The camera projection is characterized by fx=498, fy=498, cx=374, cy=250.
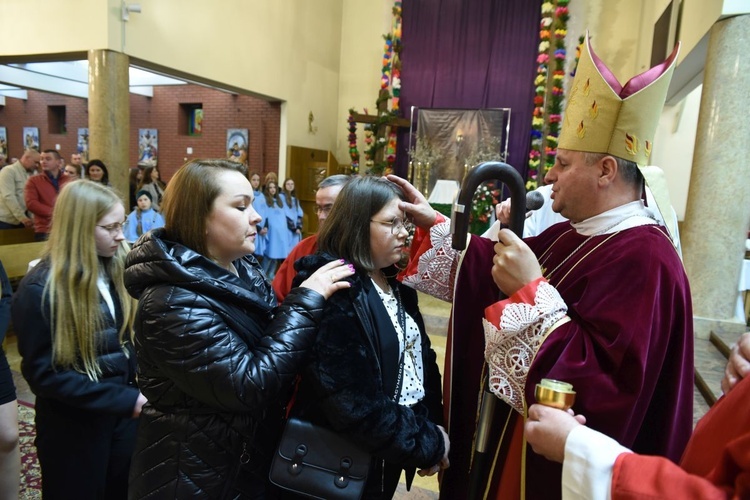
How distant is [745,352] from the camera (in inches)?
36.0

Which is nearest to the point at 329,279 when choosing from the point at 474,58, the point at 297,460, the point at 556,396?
the point at 297,460

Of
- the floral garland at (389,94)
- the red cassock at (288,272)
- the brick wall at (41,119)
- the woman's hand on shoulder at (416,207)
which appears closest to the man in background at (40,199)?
the red cassock at (288,272)

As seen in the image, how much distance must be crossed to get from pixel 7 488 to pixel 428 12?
9.85 meters

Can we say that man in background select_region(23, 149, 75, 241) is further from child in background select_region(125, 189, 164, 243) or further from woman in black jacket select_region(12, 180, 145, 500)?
woman in black jacket select_region(12, 180, 145, 500)

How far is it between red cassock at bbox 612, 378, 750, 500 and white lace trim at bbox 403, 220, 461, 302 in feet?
2.99

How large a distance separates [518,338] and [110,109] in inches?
241

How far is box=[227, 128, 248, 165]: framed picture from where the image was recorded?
1035 centimetres

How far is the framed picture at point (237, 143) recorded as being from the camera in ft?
34.0

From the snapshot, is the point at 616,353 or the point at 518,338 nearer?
the point at 616,353

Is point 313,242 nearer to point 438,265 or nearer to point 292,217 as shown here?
point 438,265

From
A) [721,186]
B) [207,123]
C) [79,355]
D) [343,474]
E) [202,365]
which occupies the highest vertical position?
[207,123]

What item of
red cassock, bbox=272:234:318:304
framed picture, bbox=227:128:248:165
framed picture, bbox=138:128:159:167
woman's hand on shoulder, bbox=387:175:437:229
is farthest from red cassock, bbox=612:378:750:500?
framed picture, bbox=138:128:159:167

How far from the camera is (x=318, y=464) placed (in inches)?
53.1

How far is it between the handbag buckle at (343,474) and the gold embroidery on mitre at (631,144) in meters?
1.14
